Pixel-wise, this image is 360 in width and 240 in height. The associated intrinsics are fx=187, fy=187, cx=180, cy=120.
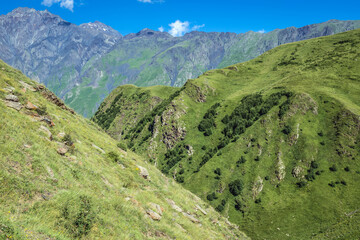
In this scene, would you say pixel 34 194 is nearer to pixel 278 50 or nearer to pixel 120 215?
pixel 120 215

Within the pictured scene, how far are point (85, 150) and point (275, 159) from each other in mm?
82083

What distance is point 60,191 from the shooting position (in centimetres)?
1043

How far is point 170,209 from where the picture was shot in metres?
19.8

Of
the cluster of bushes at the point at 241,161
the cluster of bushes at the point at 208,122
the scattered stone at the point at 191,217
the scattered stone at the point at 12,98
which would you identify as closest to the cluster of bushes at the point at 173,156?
the cluster of bushes at the point at 208,122

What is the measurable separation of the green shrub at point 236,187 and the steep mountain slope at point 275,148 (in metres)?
0.39

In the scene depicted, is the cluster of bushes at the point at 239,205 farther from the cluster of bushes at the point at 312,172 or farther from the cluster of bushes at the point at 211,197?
the cluster of bushes at the point at 312,172

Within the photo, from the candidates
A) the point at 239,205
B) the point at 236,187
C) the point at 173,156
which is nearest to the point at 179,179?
the point at 173,156

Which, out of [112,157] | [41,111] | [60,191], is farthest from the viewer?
[112,157]

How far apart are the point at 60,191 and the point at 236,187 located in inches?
2997

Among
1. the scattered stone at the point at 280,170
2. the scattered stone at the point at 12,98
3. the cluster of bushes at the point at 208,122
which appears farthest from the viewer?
the cluster of bushes at the point at 208,122

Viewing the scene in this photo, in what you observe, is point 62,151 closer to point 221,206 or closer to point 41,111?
point 41,111

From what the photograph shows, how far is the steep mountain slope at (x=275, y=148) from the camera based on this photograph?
6519 centimetres

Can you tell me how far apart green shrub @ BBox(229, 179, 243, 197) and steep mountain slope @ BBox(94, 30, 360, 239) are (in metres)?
0.39

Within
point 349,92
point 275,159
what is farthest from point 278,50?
point 275,159
